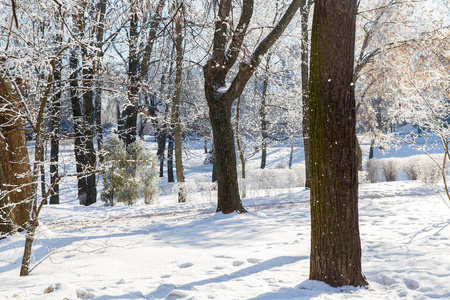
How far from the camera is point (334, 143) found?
3.03 metres

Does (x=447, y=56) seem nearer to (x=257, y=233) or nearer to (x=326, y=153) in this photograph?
(x=257, y=233)

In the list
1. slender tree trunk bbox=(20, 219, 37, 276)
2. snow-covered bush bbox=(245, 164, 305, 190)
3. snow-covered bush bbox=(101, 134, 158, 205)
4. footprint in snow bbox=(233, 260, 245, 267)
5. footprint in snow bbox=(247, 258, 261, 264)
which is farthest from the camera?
snow-covered bush bbox=(245, 164, 305, 190)

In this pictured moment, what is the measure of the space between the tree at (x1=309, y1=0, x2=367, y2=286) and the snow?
27 cm

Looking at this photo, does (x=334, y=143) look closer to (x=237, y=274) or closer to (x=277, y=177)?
(x=237, y=274)

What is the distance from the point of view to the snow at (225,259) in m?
2.99

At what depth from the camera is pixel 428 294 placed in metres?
2.96

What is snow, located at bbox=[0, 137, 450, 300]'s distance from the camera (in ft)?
9.80

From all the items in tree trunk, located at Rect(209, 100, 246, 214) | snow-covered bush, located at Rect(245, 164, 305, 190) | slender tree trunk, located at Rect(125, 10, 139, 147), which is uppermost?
slender tree trunk, located at Rect(125, 10, 139, 147)

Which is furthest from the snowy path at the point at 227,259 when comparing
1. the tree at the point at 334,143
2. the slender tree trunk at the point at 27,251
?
the tree at the point at 334,143

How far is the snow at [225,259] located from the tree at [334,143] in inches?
10.7

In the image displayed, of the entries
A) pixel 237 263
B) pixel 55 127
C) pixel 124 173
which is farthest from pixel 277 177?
pixel 237 263

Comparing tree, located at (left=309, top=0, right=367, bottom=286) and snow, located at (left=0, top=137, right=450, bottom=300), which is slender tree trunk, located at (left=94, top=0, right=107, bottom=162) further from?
tree, located at (left=309, top=0, right=367, bottom=286)

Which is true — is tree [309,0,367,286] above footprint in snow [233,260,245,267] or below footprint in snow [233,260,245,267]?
above

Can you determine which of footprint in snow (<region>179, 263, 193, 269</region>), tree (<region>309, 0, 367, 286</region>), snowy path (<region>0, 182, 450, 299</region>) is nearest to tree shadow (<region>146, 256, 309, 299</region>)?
snowy path (<region>0, 182, 450, 299</region>)
